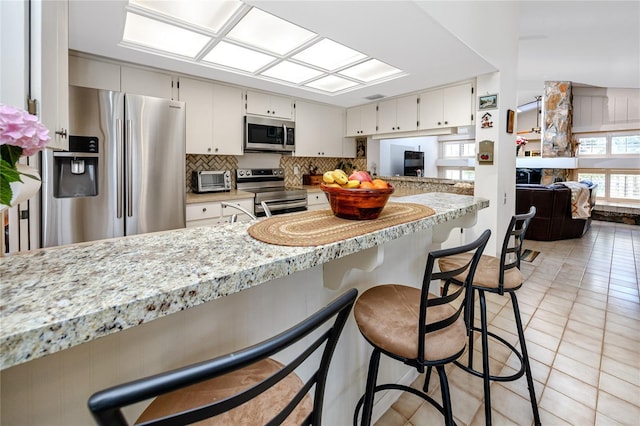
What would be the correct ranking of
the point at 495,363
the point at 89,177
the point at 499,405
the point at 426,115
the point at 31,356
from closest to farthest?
the point at 31,356
the point at 499,405
the point at 495,363
the point at 89,177
the point at 426,115

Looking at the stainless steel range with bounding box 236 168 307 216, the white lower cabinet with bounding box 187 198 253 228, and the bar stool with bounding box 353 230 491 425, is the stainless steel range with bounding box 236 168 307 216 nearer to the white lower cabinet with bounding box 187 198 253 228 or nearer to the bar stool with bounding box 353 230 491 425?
the white lower cabinet with bounding box 187 198 253 228

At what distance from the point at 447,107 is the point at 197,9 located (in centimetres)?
289

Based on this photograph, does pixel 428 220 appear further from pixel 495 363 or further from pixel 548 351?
pixel 548 351

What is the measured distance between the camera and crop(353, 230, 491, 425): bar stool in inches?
36.4

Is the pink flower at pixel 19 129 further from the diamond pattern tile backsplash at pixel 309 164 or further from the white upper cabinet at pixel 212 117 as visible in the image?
the diamond pattern tile backsplash at pixel 309 164

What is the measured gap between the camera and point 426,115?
12.7 feet

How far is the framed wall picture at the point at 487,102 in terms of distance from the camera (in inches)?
124

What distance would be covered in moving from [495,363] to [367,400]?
1380mm

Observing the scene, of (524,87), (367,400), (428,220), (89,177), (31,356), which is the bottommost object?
(367,400)

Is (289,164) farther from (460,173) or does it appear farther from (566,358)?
(460,173)

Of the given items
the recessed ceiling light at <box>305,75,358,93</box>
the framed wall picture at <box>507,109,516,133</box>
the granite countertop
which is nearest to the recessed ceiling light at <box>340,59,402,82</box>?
the recessed ceiling light at <box>305,75,358,93</box>

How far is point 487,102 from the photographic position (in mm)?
3219

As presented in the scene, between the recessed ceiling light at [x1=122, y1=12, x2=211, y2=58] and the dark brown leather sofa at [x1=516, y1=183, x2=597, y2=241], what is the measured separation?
17.8 ft

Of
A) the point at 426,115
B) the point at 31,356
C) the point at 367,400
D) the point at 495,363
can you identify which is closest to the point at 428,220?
the point at 367,400
